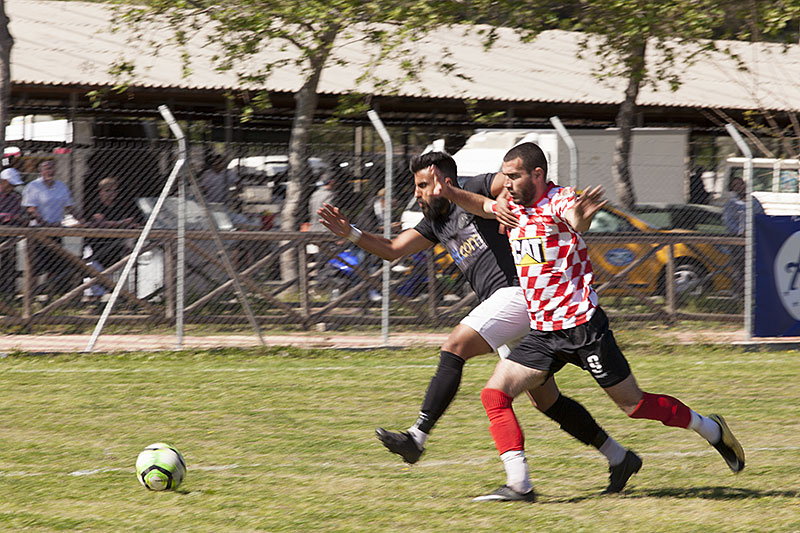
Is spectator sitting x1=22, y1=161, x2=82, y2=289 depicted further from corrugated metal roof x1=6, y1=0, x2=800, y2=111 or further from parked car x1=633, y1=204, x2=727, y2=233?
parked car x1=633, y1=204, x2=727, y2=233

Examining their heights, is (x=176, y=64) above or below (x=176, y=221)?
above

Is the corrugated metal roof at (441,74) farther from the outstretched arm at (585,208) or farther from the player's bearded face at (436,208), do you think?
the outstretched arm at (585,208)

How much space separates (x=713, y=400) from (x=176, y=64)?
1445 cm

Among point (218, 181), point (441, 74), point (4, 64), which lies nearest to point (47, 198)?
point (4, 64)

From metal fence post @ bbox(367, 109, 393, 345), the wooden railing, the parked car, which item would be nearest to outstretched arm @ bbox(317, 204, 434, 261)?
metal fence post @ bbox(367, 109, 393, 345)

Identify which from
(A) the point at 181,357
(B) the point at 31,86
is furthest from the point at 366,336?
(B) the point at 31,86

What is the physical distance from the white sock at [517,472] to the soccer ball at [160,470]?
1.68 meters

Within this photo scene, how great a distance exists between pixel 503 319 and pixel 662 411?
3.28 ft

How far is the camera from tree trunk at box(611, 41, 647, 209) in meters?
15.1

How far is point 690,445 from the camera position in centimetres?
690

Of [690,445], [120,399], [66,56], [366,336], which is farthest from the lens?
[66,56]

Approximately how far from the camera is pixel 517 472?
5.29 meters

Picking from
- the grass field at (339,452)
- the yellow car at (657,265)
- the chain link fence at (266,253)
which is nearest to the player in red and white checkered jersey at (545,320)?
the grass field at (339,452)

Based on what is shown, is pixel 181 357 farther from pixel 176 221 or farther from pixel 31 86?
pixel 31 86
